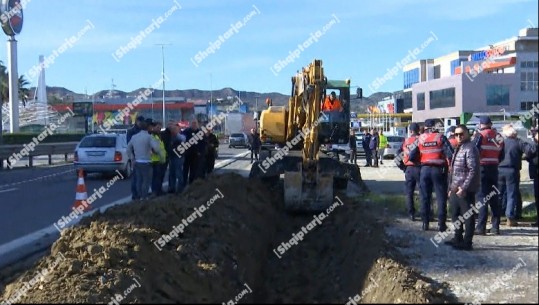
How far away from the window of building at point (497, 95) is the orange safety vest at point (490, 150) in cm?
5139

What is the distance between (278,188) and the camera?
14656mm

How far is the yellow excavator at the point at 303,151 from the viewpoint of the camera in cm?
1257

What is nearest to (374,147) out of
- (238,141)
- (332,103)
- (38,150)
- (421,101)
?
(332,103)

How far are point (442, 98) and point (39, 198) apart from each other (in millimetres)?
65380

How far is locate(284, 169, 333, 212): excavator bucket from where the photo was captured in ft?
41.1

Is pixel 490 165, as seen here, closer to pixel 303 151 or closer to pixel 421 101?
pixel 303 151

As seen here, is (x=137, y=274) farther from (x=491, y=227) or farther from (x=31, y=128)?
(x=31, y=128)

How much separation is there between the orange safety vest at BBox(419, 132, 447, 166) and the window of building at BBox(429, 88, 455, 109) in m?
66.0

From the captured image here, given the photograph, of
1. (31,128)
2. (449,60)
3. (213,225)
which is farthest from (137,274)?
(449,60)

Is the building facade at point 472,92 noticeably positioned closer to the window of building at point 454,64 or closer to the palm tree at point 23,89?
the window of building at point 454,64

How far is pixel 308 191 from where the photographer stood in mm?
12570

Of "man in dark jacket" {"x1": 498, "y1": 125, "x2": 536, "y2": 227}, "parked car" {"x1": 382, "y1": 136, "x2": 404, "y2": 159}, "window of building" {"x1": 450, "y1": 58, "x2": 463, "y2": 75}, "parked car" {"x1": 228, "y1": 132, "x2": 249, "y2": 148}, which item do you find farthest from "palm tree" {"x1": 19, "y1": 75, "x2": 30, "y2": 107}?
"man in dark jacket" {"x1": 498, "y1": 125, "x2": 536, "y2": 227}

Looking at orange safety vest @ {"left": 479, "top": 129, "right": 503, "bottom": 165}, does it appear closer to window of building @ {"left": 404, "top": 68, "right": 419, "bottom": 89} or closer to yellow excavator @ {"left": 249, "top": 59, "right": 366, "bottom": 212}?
yellow excavator @ {"left": 249, "top": 59, "right": 366, "bottom": 212}

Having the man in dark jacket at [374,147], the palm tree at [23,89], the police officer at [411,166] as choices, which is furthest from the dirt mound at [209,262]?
the palm tree at [23,89]
